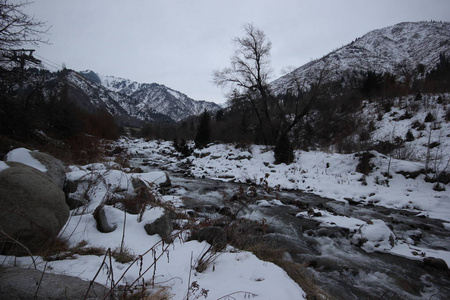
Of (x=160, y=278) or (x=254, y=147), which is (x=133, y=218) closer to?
(x=160, y=278)

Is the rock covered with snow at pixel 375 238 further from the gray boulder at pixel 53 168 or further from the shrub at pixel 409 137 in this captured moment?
the shrub at pixel 409 137

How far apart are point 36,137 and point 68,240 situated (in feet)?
33.8

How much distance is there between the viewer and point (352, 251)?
3.85m

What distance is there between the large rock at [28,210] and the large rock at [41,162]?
1.29 metres

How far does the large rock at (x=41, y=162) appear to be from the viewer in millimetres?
3475

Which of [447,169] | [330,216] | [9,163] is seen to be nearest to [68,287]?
[9,163]

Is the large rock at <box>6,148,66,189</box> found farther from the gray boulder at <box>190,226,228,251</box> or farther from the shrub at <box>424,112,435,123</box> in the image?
the shrub at <box>424,112,435,123</box>

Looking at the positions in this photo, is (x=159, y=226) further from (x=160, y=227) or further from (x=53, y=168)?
(x=53, y=168)

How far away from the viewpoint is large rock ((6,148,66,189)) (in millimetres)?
3475

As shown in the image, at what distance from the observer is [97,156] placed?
8.97 m

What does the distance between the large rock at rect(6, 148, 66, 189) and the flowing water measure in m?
3.23

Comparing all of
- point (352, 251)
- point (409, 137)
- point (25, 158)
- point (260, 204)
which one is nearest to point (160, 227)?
point (25, 158)

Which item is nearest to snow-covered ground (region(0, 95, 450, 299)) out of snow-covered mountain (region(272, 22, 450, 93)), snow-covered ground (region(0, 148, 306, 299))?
snow-covered ground (region(0, 148, 306, 299))

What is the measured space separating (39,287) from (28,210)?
1.34 metres
